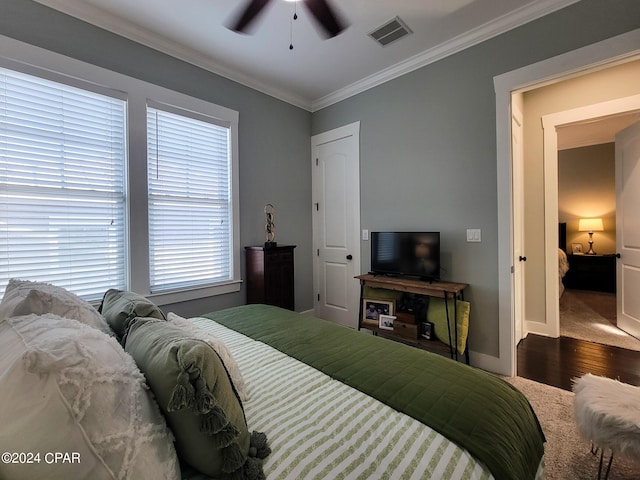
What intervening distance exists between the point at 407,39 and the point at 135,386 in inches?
126

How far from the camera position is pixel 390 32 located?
2.53 meters

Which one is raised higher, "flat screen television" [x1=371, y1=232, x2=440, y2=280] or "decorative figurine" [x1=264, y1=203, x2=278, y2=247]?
"decorative figurine" [x1=264, y1=203, x2=278, y2=247]

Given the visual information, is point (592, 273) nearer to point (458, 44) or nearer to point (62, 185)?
point (458, 44)

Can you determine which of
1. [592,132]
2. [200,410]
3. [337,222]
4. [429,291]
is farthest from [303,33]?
[592,132]

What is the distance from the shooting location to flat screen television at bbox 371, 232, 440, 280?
2717 millimetres

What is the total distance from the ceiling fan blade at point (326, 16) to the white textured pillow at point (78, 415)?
2.11m

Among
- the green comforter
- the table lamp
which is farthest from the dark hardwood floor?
the table lamp

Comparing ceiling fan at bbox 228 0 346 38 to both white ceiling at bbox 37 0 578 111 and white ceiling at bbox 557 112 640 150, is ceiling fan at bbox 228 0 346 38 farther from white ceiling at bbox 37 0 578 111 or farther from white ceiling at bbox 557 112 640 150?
white ceiling at bbox 557 112 640 150

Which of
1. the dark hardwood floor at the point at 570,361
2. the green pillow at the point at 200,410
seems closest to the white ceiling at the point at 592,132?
the dark hardwood floor at the point at 570,361

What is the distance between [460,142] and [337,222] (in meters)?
1.68

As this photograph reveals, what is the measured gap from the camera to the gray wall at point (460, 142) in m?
A: 2.20

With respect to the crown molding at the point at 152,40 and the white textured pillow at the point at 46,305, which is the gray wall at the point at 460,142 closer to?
the crown molding at the point at 152,40

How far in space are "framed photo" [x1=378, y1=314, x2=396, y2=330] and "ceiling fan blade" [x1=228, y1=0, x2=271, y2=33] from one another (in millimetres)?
2675

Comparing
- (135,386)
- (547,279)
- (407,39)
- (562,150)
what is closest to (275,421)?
(135,386)
